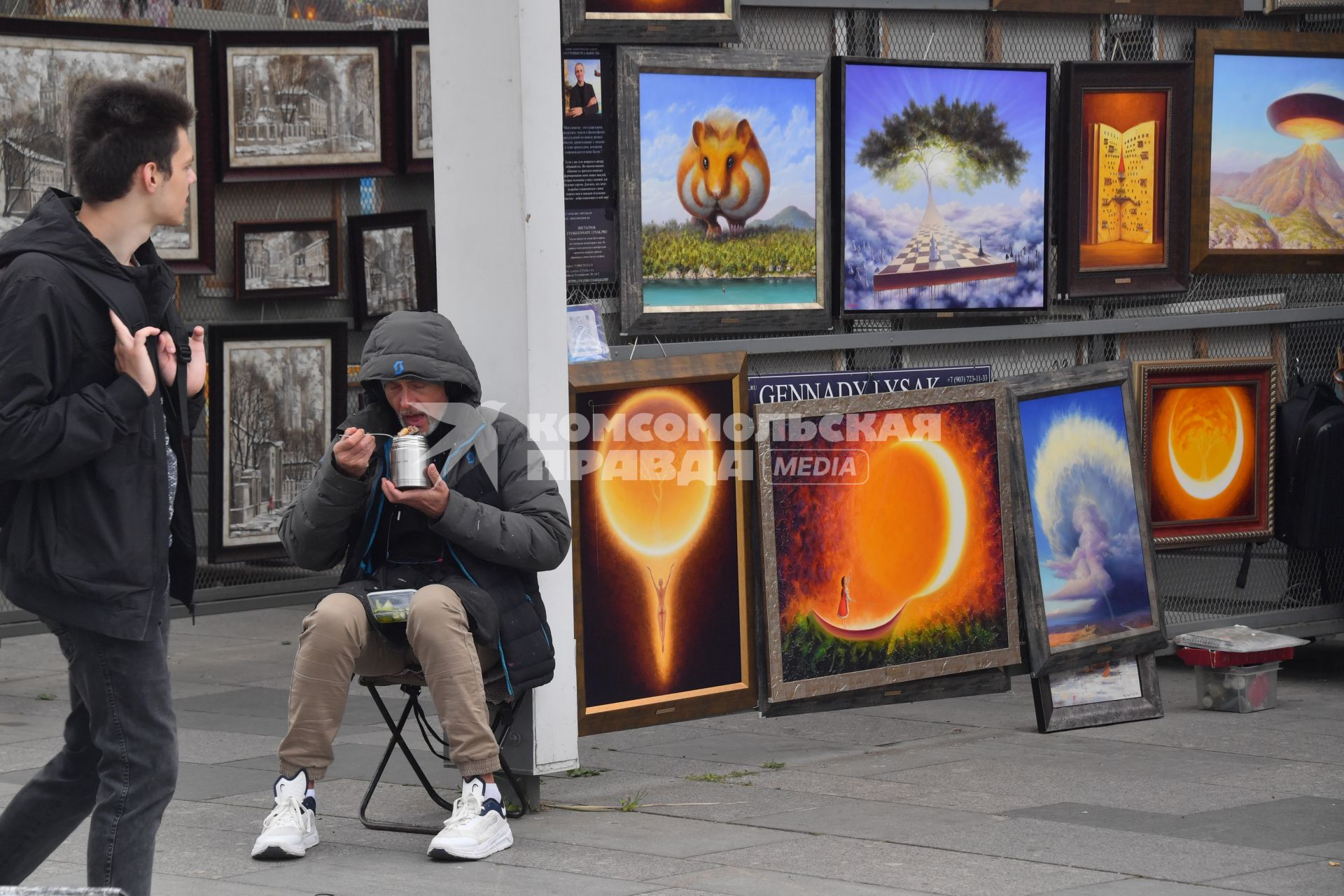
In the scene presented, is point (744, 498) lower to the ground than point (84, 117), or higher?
lower

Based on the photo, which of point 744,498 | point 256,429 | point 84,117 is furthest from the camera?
point 256,429

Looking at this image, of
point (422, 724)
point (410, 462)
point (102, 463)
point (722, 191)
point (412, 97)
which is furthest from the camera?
point (412, 97)

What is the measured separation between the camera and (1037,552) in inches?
266

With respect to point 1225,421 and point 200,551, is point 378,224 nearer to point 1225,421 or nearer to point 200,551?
point 200,551

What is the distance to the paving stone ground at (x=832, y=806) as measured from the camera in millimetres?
4664

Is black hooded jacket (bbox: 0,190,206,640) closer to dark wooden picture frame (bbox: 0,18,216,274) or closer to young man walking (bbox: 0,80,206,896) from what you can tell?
young man walking (bbox: 0,80,206,896)

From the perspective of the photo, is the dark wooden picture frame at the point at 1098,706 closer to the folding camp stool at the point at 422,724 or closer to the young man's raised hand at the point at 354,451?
the folding camp stool at the point at 422,724

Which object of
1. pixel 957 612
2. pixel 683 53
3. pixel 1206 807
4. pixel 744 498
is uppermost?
pixel 683 53

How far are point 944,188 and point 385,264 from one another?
337 centimetres

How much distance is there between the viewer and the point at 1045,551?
22.2ft

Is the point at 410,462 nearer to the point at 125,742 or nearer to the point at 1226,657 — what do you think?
the point at 125,742

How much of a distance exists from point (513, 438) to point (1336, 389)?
177 inches

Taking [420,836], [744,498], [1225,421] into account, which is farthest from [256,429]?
[1225,421]

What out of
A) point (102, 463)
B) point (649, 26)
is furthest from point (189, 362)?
point (649, 26)
